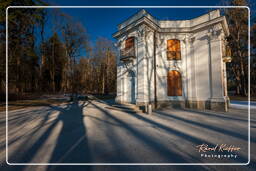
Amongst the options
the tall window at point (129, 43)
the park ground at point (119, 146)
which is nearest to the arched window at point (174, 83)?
the tall window at point (129, 43)

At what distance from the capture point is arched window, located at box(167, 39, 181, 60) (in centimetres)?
1050

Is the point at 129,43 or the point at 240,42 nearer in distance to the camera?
the point at 129,43

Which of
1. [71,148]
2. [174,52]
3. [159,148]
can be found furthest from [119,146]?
[174,52]

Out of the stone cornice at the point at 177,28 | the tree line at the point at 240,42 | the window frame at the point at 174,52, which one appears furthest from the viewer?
the tree line at the point at 240,42

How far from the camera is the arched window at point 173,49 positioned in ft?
34.4

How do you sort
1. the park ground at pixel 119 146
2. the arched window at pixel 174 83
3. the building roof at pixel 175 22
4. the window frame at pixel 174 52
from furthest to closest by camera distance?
1. the window frame at pixel 174 52
2. the arched window at pixel 174 83
3. the building roof at pixel 175 22
4. the park ground at pixel 119 146

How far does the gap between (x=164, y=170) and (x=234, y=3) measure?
23.8 meters

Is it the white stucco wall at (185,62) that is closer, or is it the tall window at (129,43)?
the white stucco wall at (185,62)

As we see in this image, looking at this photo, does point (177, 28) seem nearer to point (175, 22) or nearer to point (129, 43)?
point (175, 22)

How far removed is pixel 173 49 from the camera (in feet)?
34.7

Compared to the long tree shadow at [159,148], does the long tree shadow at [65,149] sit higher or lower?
higher

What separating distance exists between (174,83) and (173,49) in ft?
11.0

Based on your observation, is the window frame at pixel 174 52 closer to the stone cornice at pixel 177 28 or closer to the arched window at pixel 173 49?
the arched window at pixel 173 49

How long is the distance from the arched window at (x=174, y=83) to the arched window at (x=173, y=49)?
55.3 inches
